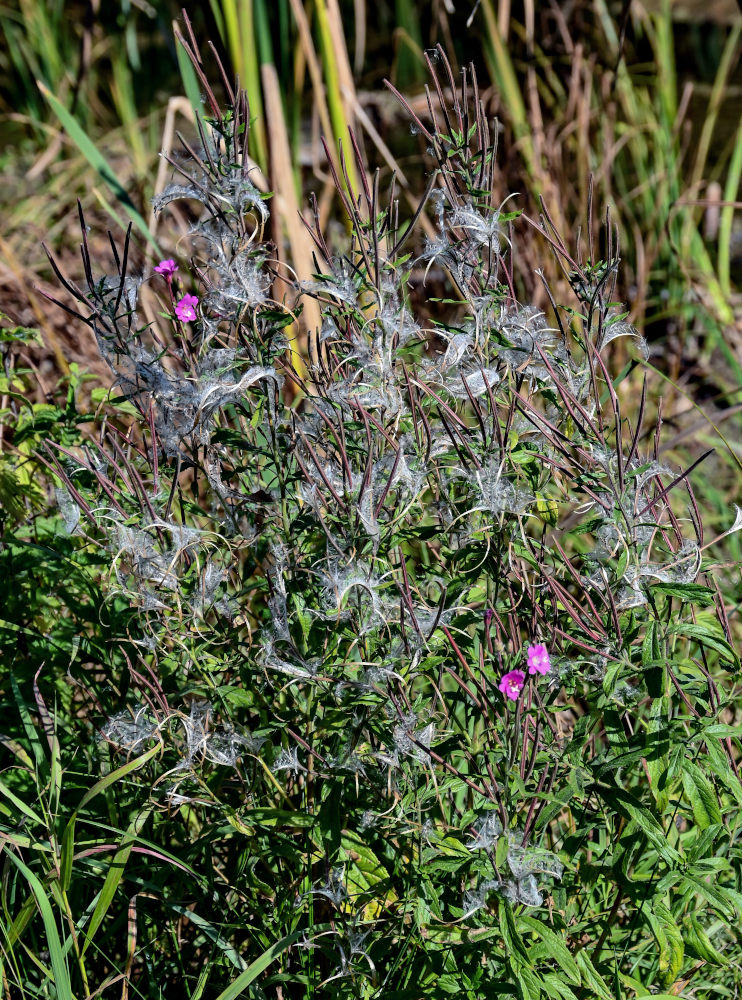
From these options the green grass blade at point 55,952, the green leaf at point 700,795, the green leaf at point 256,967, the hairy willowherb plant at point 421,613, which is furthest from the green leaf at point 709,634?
the green grass blade at point 55,952

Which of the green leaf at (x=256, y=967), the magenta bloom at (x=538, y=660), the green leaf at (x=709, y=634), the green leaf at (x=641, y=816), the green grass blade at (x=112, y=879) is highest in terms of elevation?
the magenta bloom at (x=538, y=660)

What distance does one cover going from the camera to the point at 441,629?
4.05 feet

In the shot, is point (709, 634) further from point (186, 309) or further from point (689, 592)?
point (186, 309)

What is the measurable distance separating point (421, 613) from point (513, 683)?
0.46 ft

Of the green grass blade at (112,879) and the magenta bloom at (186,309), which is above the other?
the magenta bloom at (186,309)

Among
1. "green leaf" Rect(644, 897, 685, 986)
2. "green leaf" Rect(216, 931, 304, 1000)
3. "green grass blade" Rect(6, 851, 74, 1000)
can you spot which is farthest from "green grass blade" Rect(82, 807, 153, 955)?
"green leaf" Rect(644, 897, 685, 986)

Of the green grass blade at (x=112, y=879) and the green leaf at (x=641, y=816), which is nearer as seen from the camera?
the green leaf at (x=641, y=816)

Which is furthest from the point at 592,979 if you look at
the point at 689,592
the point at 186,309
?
the point at 186,309

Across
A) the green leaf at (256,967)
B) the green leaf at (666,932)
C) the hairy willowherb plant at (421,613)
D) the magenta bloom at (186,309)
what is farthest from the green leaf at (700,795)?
the magenta bloom at (186,309)

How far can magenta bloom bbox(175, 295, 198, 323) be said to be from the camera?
134 cm

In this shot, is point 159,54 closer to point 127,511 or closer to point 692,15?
point 692,15

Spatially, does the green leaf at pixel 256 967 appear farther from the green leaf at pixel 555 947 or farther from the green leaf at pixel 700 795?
the green leaf at pixel 700 795

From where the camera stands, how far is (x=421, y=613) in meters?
1.26

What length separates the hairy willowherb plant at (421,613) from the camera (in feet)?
3.98
